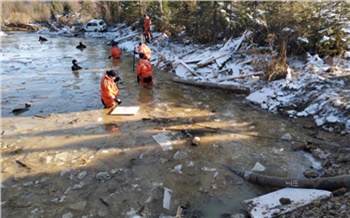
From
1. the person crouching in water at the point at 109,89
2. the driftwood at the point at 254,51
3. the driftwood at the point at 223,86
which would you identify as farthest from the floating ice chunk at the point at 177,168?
the driftwood at the point at 254,51

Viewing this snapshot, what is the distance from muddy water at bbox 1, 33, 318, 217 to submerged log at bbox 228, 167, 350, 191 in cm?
13

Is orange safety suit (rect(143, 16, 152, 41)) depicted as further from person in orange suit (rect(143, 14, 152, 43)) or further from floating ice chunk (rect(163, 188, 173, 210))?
floating ice chunk (rect(163, 188, 173, 210))

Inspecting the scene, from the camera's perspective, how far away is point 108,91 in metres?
7.73

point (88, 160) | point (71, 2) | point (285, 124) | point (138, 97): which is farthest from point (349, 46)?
point (71, 2)

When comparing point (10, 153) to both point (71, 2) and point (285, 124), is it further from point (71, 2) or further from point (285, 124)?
point (71, 2)

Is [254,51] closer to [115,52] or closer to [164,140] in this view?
[164,140]

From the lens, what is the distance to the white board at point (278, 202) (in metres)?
3.71

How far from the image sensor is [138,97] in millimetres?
9039

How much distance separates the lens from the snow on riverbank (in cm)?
679

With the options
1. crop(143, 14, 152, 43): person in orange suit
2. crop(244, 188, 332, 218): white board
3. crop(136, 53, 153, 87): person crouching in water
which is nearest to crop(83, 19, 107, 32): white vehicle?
crop(143, 14, 152, 43): person in orange suit

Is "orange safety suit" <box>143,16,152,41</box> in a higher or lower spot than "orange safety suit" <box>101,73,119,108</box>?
higher

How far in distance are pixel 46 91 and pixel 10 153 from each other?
4450 mm

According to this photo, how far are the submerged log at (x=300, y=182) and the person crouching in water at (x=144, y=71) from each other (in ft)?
18.5

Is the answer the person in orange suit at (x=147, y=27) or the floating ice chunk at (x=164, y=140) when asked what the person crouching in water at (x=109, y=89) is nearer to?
the floating ice chunk at (x=164, y=140)
